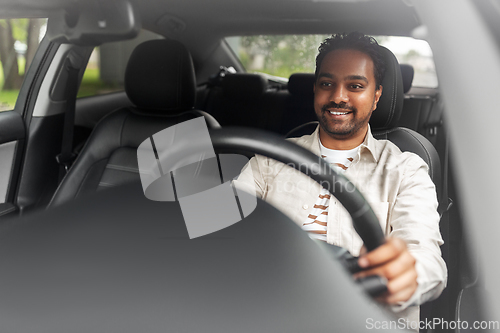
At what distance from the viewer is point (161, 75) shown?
1.71 meters

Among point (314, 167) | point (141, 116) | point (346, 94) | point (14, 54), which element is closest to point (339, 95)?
point (346, 94)

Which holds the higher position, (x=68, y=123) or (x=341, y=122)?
(x=341, y=122)

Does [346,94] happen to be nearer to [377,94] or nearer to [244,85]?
[377,94]

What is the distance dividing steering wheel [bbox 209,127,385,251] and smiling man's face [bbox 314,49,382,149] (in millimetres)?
564

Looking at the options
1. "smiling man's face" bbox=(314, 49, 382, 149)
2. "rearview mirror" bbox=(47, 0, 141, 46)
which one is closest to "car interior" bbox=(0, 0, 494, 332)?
"rearview mirror" bbox=(47, 0, 141, 46)

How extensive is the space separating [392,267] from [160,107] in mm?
1325

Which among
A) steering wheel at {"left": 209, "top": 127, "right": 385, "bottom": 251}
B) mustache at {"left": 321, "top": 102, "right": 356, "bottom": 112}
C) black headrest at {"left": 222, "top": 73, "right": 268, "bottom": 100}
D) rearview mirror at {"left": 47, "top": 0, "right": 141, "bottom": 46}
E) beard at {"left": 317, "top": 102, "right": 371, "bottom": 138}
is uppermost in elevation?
rearview mirror at {"left": 47, "top": 0, "right": 141, "bottom": 46}

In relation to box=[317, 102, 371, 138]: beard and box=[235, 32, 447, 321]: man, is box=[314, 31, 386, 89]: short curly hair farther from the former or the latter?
box=[317, 102, 371, 138]: beard

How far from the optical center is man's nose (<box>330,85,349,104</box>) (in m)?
1.15

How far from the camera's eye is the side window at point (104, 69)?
2061 millimetres

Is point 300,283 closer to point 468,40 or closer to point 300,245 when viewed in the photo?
point 300,245

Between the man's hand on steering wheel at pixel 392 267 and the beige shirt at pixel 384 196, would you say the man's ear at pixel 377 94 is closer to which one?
the beige shirt at pixel 384 196

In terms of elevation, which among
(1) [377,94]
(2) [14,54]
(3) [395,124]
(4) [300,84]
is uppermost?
(1) [377,94]

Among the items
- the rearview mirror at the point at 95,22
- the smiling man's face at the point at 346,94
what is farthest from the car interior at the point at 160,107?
the smiling man's face at the point at 346,94
